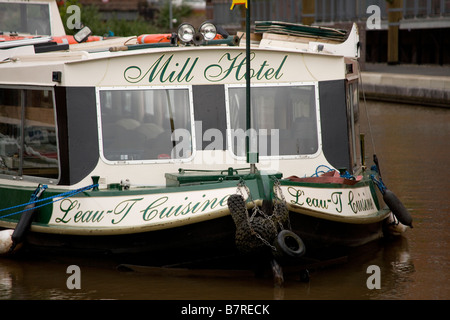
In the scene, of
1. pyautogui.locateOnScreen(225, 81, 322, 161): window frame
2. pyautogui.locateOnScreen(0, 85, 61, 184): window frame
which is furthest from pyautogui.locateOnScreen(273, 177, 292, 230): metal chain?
pyautogui.locateOnScreen(0, 85, 61, 184): window frame

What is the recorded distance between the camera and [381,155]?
20.9 m

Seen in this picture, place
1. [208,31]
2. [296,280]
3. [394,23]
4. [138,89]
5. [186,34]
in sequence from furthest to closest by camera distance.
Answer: [394,23], [208,31], [186,34], [138,89], [296,280]

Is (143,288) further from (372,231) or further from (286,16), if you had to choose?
(286,16)

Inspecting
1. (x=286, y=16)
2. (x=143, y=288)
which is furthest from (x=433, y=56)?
(x=143, y=288)

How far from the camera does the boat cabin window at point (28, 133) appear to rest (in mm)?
10461

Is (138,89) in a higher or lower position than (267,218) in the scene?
higher

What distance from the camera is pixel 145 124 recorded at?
10328mm

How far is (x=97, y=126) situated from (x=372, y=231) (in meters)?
3.60

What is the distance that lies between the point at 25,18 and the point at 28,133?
690 cm

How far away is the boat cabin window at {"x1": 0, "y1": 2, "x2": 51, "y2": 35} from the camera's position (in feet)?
55.5
